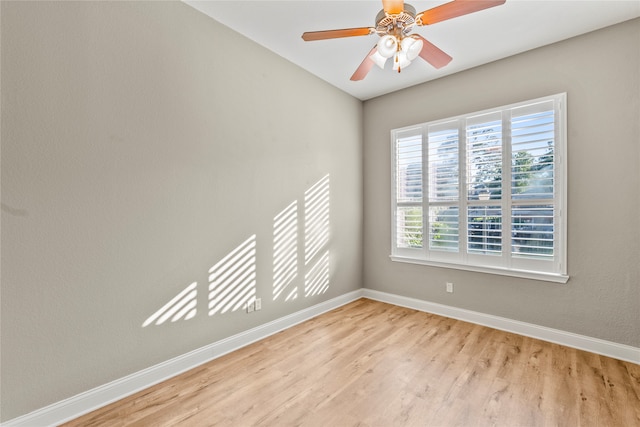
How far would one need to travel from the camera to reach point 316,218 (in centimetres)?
352

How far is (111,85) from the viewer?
6.38 ft

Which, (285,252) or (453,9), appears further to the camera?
(285,252)

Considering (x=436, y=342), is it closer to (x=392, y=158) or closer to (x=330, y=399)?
(x=330, y=399)

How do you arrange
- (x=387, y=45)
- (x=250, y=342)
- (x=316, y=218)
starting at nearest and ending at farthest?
(x=387, y=45) → (x=250, y=342) → (x=316, y=218)

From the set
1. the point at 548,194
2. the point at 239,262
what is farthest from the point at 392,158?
the point at 239,262

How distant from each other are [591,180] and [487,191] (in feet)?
2.73

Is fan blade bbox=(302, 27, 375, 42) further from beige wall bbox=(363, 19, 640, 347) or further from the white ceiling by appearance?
beige wall bbox=(363, 19, 640, 347)

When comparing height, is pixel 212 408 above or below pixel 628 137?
below

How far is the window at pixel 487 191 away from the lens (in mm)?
2811

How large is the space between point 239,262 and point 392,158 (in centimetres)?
247

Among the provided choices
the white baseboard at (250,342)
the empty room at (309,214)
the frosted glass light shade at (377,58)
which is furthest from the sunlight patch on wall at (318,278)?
the frosted glass light shade at (377,58)

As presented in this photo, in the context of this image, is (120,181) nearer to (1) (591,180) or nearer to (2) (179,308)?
(2) (179,308)

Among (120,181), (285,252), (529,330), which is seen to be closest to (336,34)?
(120,181)

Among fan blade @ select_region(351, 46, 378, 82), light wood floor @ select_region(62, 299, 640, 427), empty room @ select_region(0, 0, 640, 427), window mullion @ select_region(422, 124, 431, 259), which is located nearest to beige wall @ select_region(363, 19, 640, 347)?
empty room @ select_region(0, 0, 640, 427)
